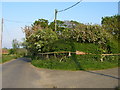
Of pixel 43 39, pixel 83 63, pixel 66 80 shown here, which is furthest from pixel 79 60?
pixel 43 39

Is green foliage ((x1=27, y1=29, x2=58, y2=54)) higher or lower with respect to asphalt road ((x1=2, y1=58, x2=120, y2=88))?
higher

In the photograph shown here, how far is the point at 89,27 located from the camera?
19.1m

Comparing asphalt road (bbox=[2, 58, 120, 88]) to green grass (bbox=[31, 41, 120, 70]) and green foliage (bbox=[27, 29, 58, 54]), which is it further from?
green foliage (bbox=[27, 29, 58, 54])

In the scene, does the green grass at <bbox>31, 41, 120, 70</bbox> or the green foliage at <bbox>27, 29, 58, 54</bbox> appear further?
the green foliage at <bbox>27, 29, 58, 54</bbox>

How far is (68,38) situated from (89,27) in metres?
2.69

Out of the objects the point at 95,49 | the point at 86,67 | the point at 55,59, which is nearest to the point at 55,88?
the point at 86,67

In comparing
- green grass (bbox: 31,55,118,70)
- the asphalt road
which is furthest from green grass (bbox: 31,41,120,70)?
the asphalt road

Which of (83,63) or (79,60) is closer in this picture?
(83,63)

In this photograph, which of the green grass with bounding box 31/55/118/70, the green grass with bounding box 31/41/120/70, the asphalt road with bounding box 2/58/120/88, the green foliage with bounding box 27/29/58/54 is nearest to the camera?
the asphalt road with bounding box 2/58/120/88

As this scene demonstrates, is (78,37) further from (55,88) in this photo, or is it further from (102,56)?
(55,88)

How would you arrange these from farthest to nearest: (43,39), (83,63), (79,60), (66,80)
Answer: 1. (43,39)
2. (79,60)
3. (83,63)
4. (66,80)

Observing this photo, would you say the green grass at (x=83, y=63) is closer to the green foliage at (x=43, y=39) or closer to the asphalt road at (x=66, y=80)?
the asphalt road at (x=66, y=80)

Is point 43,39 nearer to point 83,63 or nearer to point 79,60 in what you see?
point 79,60

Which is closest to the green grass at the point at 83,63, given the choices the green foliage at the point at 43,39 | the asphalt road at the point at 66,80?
the asphalt road at the point at 66,80
